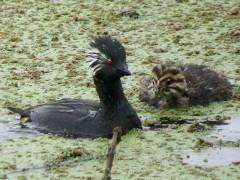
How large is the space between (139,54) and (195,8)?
9.12 ft

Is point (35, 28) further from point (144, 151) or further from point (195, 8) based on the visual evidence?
point (144, 151)

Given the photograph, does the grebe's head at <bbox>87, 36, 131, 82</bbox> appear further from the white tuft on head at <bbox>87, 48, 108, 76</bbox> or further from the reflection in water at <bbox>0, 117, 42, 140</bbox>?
the reflection in water at <bbox>0, 117, 42, 140</bbox>

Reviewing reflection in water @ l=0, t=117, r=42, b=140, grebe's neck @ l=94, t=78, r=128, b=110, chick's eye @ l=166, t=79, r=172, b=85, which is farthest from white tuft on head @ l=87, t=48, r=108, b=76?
chick's eye @ l=166, t=79, r=172, b=85

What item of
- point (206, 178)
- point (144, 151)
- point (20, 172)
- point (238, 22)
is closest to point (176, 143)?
point (144, 151)

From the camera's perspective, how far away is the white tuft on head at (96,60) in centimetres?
805

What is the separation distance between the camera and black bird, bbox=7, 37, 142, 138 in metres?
7.97

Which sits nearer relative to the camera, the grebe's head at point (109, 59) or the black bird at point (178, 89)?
the grebe's head at point (109, 59)

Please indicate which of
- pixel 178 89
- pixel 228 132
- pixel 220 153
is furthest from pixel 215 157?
pixel 178 89

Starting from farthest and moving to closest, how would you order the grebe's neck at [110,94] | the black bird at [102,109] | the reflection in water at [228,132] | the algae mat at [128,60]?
the grebe's neck at [110,94], the black bird at [102,109], the reflection in water at [228,132], the algae mat at [128,60]

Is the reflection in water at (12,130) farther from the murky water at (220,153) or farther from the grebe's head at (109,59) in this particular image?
the murky water at (220,153)

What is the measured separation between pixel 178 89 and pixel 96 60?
63.4 inches

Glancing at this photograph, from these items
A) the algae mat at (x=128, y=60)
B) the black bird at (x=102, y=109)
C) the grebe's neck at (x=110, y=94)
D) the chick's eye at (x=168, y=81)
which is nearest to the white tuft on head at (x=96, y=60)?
the black bird at (x=102, y=109)

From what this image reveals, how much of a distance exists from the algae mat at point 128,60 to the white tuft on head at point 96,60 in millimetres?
834

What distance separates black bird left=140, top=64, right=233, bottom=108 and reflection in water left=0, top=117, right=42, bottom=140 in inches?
70.5
